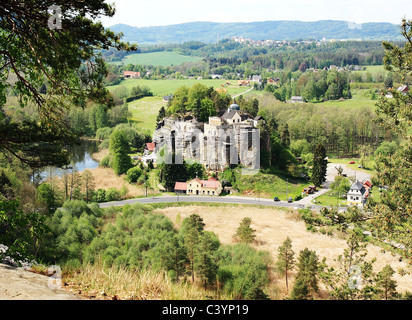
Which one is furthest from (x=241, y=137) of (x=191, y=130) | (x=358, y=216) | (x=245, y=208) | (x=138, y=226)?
(x=358, y=216)

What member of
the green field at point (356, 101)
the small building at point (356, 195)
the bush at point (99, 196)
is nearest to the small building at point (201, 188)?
the bush at point (99, 196)

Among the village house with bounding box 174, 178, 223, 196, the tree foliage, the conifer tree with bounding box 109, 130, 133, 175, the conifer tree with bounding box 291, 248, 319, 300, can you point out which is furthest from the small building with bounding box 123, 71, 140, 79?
the tree foliage

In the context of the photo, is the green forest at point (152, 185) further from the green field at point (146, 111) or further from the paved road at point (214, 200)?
the green field at point (146, 111)

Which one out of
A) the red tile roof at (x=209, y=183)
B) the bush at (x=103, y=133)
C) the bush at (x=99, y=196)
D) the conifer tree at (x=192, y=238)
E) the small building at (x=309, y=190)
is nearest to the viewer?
the conifer tree at (x=192, y=238)

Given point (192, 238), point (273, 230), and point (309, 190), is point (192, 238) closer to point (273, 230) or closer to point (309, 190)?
point (273, 230)

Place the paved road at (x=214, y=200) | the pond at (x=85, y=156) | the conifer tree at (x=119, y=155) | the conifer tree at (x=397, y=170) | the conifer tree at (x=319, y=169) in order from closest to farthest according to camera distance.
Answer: the conifer tree at (x=397, y=170), the paved road at (x=214, y=200), the conifer tree at (x=319, y=169), the conifer tree at (x=119, y=155), the pond at (x=85, y=156)

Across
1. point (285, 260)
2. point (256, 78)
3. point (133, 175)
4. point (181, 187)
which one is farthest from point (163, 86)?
point (285, 260)
